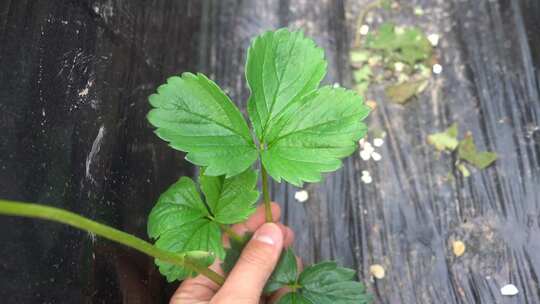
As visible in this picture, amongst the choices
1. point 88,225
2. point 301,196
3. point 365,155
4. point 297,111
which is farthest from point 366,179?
point 88,225

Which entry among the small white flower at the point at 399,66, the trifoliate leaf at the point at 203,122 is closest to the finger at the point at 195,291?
the trifoliate leaf at the point at 203,122

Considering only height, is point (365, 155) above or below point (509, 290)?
above

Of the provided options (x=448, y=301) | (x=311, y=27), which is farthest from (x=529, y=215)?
(x=311, y=27)

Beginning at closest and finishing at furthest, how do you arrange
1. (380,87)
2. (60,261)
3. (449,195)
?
(60,261)
(449,195)
(380,87)

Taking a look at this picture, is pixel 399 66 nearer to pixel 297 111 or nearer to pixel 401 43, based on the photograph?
pixel 401 43

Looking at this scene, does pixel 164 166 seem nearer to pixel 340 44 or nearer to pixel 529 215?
pixel 340 44

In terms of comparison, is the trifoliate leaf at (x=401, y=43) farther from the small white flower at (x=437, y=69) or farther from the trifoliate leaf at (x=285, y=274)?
the trifoliate leaf at (x=285, y=274)

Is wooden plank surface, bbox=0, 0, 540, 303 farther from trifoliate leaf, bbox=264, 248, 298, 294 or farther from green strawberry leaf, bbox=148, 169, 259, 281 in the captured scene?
trifoliate leaf, bbox=264, 248, 298, 294
